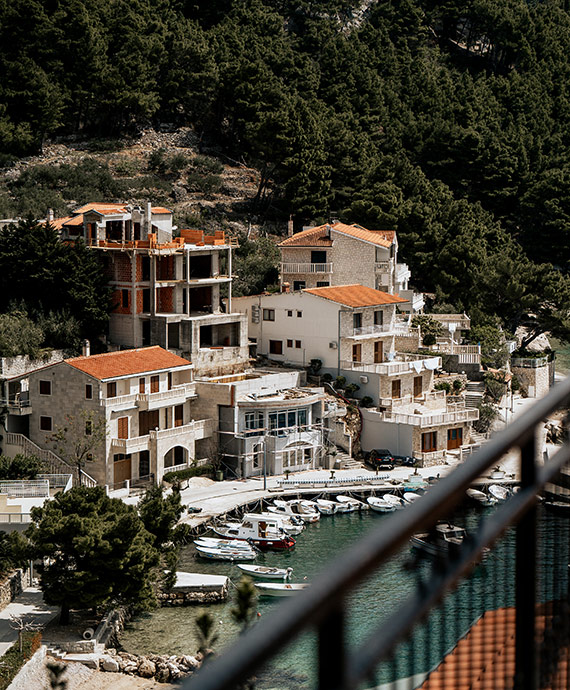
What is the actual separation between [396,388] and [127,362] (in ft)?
31.0

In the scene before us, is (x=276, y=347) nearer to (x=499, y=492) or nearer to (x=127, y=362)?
(x=127, y=362)

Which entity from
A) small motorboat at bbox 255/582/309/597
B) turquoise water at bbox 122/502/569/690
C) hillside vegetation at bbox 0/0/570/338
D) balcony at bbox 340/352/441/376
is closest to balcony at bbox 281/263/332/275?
balcony at bbox 340/352/441/376

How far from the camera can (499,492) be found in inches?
103

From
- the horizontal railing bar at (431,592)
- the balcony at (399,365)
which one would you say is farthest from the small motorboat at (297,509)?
the horizontal railing bar at (431,592)

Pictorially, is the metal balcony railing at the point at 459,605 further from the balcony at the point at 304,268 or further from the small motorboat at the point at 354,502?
the balcony at the point at 304,268

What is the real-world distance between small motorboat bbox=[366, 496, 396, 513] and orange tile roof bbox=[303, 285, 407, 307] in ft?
25.2

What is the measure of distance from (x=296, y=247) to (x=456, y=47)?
167ft

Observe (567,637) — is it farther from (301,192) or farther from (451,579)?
(301,192)

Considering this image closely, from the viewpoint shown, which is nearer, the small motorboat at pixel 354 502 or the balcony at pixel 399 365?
the small motorboat at pixel 354 502

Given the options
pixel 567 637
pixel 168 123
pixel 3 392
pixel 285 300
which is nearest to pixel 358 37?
pixel 168 123

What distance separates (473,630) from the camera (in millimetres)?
2459

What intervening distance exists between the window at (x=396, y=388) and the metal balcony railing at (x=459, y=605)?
34057 mm

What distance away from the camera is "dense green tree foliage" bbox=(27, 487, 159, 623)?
22.6 m

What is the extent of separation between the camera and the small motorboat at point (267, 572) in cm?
2691
